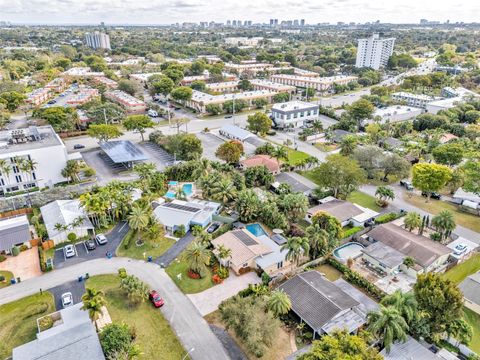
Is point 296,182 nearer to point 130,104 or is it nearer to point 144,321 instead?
point 144,321

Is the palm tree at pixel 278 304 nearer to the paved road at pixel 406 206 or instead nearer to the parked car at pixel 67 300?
the parked car at pixel 67 300

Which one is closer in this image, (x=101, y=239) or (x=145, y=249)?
(x=145, y=249)

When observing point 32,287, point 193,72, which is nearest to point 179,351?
point 32,287

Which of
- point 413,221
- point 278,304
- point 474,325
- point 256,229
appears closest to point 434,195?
point 413,221

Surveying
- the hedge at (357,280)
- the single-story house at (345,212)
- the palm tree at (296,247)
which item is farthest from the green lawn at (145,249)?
the hedge at (357,280)

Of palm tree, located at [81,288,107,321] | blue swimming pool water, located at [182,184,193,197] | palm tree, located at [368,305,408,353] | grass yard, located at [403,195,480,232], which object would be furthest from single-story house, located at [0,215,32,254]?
grass yard, located at [403,195,480,232]

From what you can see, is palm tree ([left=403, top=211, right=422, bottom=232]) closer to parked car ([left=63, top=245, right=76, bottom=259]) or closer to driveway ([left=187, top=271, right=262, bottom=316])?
driveway ([left=187, top=271, right=262, bottom=316])
